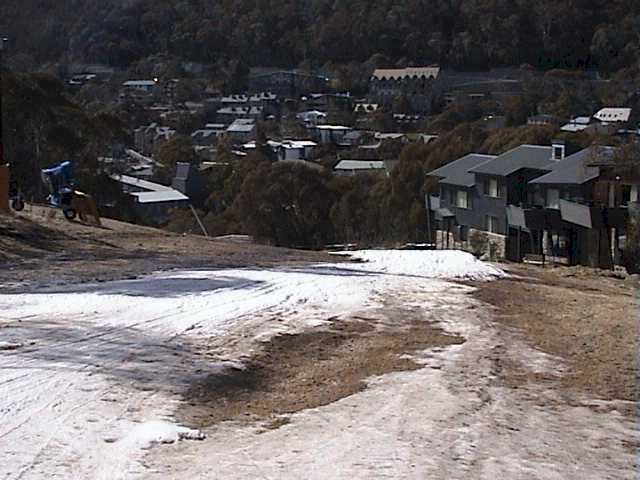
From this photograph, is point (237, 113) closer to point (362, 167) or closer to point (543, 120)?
point (543, 120)

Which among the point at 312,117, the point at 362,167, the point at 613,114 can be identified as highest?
the point at 312,117

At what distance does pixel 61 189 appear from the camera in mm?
15648

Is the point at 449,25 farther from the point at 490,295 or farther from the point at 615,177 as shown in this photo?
the point at 490,295

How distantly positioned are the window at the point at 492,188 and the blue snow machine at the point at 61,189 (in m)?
10.6

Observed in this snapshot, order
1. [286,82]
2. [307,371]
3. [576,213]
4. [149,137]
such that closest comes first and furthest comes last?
1. [307,371]
2. [576,213]
3. [149,137]
4. [286,82]

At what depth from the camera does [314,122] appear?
127 ft

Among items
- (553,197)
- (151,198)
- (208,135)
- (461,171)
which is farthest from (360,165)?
(208,135)

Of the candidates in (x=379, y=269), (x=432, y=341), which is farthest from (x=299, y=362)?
(x=379, y=269)

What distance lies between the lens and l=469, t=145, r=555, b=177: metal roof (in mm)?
23562

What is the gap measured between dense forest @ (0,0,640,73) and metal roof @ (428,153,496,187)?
9.67 m

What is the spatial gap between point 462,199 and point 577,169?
364 centimetres

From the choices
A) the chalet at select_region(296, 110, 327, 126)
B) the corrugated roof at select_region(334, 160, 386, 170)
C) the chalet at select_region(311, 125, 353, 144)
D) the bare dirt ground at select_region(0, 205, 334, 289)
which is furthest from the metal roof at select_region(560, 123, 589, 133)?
the bare dirt ground at select_region(0, 205, 334, 289)

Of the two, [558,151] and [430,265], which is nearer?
[430,265]

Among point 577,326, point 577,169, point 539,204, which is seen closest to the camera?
point 577,326
